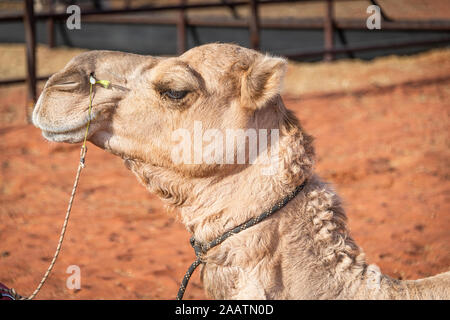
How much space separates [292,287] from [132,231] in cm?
314

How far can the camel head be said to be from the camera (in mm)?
2135

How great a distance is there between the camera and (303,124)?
8.15 metres

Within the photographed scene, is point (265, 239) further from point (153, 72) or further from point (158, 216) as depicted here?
point (158, 216)

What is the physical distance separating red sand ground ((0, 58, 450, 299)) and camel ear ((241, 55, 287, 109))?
613mm

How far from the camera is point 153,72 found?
223 centimetres

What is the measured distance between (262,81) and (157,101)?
44cm
